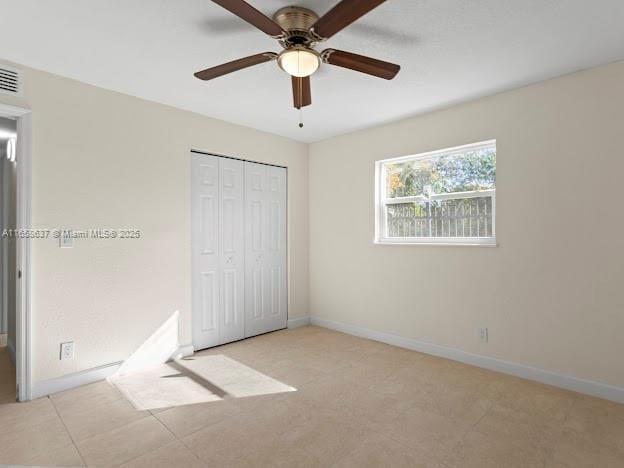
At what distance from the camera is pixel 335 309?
4.38 m

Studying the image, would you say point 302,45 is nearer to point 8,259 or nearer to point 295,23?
point 295,23

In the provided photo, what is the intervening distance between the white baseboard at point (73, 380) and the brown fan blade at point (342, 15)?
120 inches

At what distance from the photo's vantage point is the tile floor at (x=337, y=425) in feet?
6.13

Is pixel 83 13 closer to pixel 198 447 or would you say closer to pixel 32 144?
pixel 32 144

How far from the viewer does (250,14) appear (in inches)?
61.9

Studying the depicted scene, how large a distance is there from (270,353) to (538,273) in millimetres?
2578

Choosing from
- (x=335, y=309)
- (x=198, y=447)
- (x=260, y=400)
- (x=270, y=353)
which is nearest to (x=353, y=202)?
(x=335, y=309)

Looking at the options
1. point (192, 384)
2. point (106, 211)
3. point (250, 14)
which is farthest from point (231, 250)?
point (250, 14)

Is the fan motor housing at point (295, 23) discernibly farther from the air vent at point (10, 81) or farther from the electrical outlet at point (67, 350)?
the electrical outlet at point (67, 350)

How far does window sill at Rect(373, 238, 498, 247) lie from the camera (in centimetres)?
312

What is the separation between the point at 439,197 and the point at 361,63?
1.90 metres

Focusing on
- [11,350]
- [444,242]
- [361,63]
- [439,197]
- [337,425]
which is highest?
[361,63]

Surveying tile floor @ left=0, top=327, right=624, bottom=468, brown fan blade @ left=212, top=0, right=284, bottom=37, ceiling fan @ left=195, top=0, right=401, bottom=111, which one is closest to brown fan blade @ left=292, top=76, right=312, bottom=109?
ceiling fan @ left=195, top=0, right=401, bottom=111

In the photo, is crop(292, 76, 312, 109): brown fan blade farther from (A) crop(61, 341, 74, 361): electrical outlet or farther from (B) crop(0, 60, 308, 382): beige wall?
(A) crop(61, 341, 74, 361): electrical outlet
